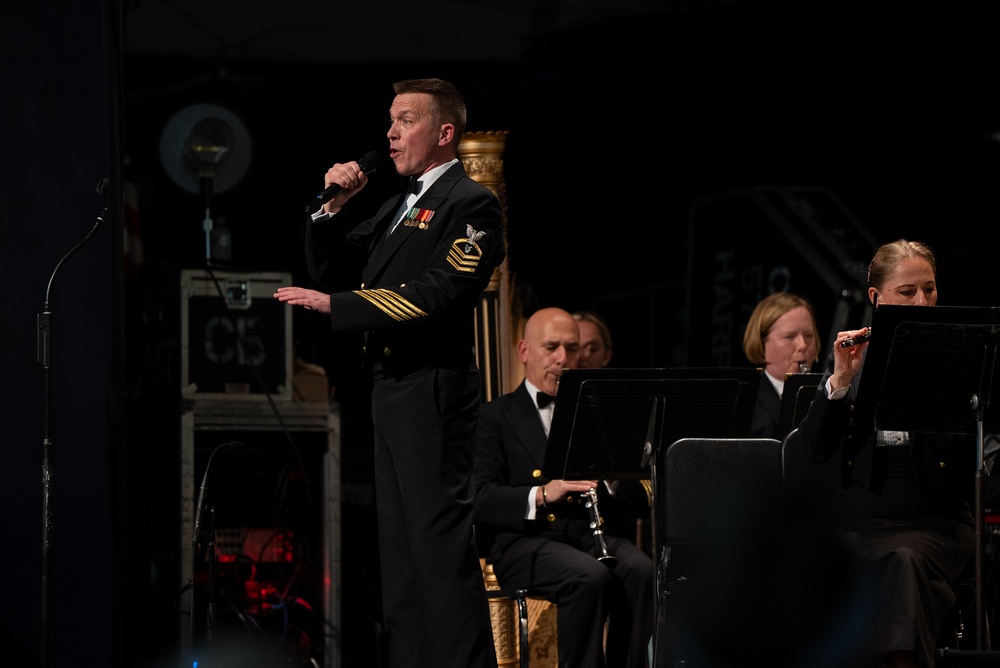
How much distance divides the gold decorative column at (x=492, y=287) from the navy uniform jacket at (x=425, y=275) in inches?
43.4

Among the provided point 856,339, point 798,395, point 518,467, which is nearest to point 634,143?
point 518,467

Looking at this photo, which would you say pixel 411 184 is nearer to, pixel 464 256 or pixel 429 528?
pixel 464 256

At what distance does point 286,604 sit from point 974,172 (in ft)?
15.6

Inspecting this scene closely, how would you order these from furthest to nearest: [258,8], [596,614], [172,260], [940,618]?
1. [258,8]
2. [172,260]
3. [596,614]
4. [940,618]

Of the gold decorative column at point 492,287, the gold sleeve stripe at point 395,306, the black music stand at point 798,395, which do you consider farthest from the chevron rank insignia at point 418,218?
the black music stand at point 798,395

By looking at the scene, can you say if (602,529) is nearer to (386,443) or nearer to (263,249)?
(386,443)

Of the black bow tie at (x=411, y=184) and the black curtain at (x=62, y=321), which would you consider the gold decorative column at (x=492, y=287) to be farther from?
the black curtain at (x=62, y=321)

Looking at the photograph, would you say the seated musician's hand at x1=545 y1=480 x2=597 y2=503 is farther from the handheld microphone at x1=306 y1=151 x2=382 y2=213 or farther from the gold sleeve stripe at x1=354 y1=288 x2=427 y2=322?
the handheld microphone at x1=306 y1=151 x2=382 y2=213

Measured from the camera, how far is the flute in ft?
12.7

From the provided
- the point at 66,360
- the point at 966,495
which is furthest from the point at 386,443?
the point at 966,495

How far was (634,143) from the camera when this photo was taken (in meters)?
9.36

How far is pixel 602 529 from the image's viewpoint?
494cm

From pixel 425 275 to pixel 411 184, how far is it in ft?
1.34

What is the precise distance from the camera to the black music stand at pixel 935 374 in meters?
3.68
